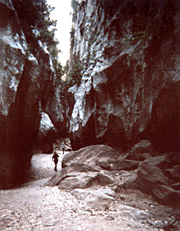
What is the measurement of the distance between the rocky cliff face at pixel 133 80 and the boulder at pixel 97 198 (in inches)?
199

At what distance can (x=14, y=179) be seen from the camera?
537 inches

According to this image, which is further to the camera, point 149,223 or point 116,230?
point 149,223

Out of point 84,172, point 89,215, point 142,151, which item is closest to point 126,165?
point 142,151

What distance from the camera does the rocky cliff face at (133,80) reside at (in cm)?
884

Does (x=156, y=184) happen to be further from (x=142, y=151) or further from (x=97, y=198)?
(x=142, y=151)

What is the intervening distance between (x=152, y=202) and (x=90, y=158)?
6.24 m

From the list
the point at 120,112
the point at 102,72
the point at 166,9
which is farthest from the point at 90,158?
the point at 166,9

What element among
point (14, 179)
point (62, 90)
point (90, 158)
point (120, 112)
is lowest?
point (14, 179)

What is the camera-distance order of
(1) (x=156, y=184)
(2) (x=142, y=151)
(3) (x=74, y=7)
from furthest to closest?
(3) (x=74, y=7), (2) (x=142, y=151), (1) (x=156, y=184)

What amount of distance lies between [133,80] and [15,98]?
31.9 feet

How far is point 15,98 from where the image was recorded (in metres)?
12.8

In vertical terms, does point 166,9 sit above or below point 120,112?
above

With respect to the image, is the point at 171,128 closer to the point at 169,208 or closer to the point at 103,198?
the point at 169,208

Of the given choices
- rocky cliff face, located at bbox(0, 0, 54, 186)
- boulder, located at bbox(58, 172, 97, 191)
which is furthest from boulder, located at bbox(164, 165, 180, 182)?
rocky cliff face, located at bbox(0, 0, 54, 186)
